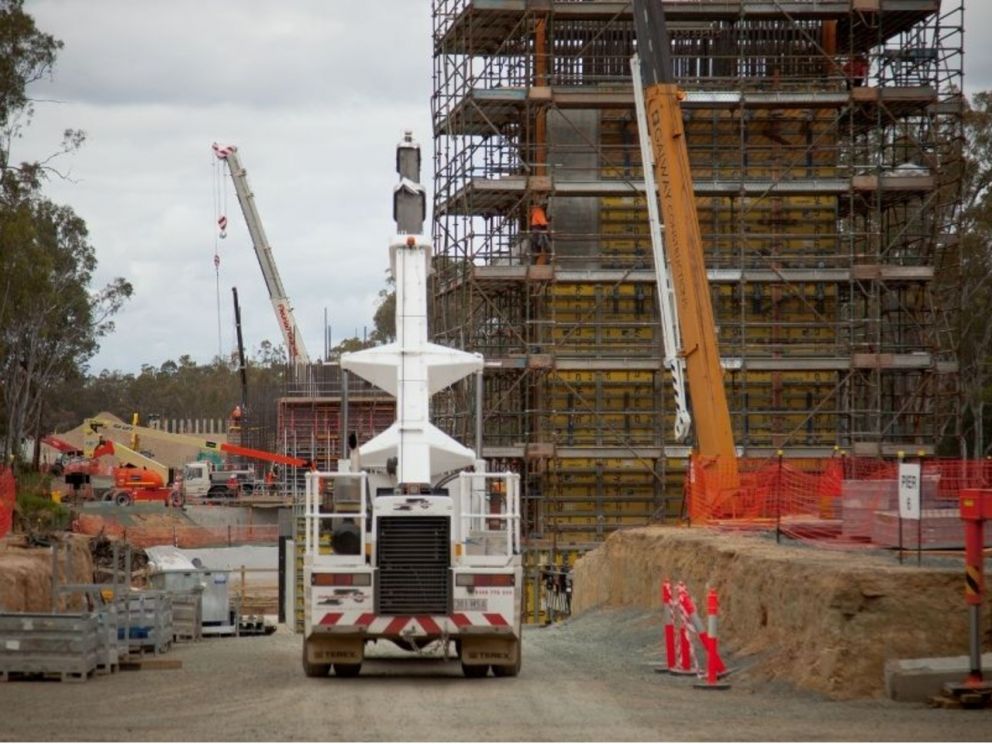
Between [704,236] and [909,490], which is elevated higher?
[704,236]

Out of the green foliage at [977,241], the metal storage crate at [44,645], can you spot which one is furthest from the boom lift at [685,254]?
the green foliage at [977,241]

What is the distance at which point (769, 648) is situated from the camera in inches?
899

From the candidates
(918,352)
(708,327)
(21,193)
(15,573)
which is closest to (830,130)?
(918,352)

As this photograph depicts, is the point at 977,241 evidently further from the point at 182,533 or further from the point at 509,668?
the point at 509,668

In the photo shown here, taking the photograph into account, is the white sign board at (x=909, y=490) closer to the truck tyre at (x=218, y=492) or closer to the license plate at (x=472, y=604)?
the license plate at (x=472, y=604)

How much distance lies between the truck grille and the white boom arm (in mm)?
20068

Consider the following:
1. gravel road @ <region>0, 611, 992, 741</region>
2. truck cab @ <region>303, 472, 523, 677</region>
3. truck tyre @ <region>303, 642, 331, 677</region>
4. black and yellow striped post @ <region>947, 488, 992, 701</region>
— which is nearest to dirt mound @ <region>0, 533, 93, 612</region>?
truck tyre @ <region>303, 642, 331, 677</region>

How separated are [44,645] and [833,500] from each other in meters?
13.4

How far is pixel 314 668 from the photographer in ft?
71.7

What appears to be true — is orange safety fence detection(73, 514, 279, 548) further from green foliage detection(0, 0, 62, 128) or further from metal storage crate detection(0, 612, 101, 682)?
metal storage crate detection(0, 612, 101, 682)

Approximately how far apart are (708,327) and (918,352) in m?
14.1

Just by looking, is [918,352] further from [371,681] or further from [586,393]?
[371,681]

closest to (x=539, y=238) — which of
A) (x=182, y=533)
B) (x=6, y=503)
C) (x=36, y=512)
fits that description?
(x=6, y=503)

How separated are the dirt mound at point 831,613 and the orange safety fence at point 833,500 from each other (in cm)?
90
